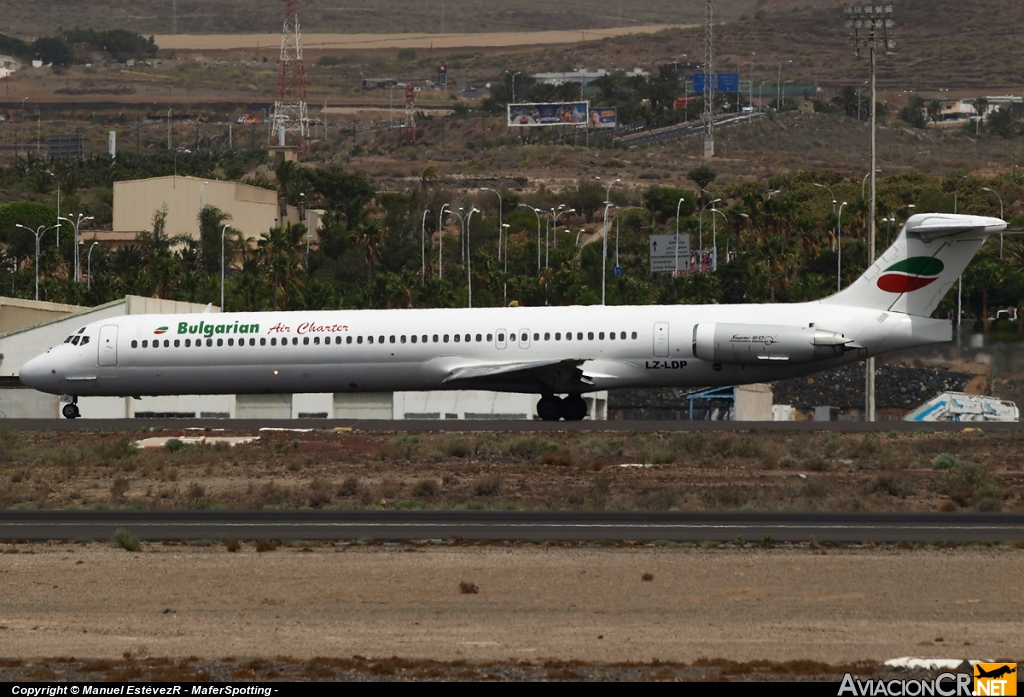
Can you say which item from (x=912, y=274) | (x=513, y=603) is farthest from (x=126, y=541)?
(x=912, y=274)

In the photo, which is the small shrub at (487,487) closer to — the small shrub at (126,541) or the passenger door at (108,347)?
the small shrub at (126,541)

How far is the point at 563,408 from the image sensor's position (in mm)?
39906

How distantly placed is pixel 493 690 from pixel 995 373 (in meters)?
30.9

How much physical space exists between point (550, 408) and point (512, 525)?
18254 millimetres

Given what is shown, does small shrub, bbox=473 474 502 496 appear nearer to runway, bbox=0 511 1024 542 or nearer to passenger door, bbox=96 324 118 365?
runway, bbox=0 511 1024 542

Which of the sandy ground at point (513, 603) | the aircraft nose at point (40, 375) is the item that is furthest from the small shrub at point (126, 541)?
the aircraft nose at point (40, 375)

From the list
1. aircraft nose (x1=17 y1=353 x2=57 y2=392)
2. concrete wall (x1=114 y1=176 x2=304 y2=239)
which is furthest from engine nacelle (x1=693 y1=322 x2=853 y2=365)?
concrete wall (x1=114 y1=176 x2=304 y2=239)

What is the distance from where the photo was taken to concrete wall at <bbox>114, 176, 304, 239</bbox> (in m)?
114

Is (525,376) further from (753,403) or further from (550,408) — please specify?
(753,403)

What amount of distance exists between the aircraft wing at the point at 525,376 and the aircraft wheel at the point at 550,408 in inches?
28.5

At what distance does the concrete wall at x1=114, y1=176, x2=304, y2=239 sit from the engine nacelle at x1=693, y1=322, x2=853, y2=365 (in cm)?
8058

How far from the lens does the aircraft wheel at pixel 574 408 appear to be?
39.8m

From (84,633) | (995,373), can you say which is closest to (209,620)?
(84,633)

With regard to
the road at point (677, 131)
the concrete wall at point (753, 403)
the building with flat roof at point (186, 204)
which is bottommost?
the concrete wall at point (753, 403)
